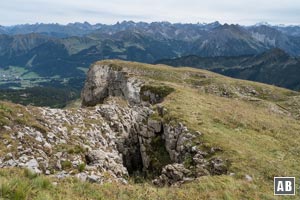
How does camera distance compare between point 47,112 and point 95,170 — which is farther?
point 47,112

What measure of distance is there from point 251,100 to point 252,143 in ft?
113

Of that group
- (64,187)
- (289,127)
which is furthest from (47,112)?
(289,127)

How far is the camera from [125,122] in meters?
34.8

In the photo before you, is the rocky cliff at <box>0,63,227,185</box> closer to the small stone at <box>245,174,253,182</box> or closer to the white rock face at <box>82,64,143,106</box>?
the small stone at <box>245,174,253,182</box>

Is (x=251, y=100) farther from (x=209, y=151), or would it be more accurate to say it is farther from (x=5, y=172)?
(x=5, y=172)
